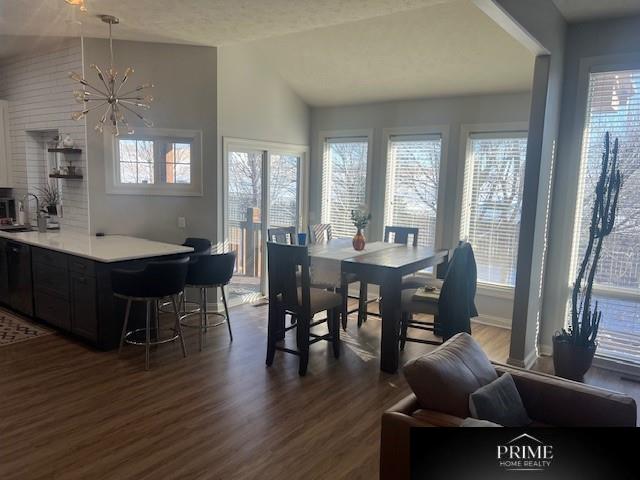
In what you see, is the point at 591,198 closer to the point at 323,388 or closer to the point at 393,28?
the point at 393,28

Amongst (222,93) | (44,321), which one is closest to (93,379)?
(44,321)

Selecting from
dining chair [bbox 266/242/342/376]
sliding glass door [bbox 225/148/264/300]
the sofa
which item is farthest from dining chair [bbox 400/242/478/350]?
sliding glass door [bbox 225/148/264/300]

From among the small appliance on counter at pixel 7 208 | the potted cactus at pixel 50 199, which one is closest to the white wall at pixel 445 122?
the potted cactus at pixel 50 199

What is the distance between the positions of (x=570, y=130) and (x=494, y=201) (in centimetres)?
124

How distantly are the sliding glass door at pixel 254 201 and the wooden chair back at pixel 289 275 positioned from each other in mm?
1746

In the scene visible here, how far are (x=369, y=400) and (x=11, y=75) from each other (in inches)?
231

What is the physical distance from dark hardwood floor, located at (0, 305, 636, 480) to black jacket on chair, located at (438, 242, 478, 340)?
0.64m

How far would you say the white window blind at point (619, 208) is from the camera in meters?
3.93

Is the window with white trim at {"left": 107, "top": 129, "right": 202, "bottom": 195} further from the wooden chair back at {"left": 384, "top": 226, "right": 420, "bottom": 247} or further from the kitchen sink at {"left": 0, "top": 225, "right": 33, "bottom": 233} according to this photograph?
the wooden chair back at {"left": 384, "top": 226, "right": 420, "bottom": 247}

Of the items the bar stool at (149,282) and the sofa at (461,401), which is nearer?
the sofa at (461,401)

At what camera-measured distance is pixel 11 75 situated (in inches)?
231

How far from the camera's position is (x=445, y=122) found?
548 centimetres

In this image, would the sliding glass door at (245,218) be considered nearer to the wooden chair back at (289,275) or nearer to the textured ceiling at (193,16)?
the textured ceiling at (193,16)

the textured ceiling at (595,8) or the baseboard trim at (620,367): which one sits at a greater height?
the textured ceiling at (595,8)
